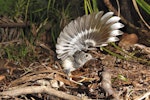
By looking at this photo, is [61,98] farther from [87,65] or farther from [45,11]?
[45,11]

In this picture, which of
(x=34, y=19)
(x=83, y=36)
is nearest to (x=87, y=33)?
(x=83, y=36)

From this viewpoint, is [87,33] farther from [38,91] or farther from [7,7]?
[7,7]

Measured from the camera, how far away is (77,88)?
5.02ft

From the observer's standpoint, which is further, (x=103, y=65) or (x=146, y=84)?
(x=103, y=65)

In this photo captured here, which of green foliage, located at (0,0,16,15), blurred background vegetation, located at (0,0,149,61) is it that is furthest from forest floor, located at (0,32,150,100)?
green foliage, located at (0,0,16,15)

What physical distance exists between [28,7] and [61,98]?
0.80m

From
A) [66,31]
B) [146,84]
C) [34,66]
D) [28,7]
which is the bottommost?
[146,84]

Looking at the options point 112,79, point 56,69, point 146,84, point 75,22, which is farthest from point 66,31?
point 146,84

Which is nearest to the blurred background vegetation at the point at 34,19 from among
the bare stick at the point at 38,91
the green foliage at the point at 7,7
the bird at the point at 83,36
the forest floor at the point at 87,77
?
the green foliage at the point at 7,7

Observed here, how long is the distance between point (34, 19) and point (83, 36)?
517mm

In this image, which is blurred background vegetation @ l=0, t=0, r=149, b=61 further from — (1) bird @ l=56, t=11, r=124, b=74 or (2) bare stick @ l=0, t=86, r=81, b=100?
(2) bare stick @ l=0, t=86, r=81, b=100

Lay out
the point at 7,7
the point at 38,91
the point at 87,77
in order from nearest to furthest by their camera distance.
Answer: the point at 38,91 → the point at 87,77 → the point at 7,7

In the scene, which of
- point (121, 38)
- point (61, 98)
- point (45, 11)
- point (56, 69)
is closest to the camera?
point (61, 98)

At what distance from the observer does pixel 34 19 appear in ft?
6.77
